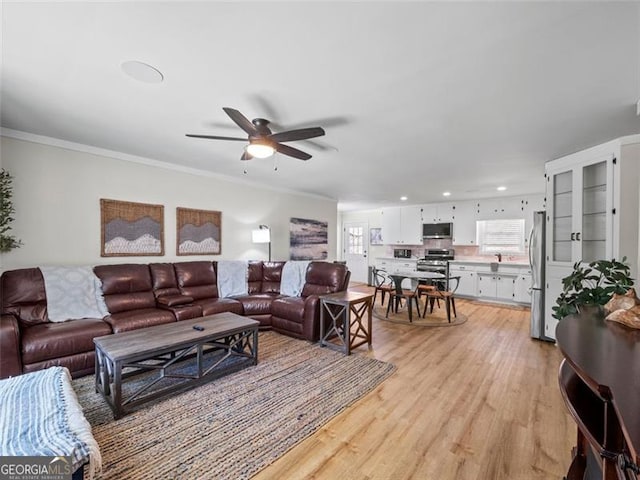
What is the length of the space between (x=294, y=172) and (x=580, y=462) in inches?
167

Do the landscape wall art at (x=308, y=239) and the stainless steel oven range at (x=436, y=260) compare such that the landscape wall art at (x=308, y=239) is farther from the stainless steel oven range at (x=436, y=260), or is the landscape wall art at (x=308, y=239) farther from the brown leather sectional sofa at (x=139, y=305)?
the stainless steel oven range at (x=436, y=260)

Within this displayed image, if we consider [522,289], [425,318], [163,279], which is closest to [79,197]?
[163,279]

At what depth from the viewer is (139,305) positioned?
341 centimetres

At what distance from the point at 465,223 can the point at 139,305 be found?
6861mm

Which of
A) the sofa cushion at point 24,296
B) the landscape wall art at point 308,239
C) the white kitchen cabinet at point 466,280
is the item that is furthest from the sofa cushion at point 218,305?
the white kitchen cabinet at point 466,280

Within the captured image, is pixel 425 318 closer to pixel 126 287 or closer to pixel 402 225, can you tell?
pixel 402 225

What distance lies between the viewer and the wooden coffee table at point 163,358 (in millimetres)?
2105

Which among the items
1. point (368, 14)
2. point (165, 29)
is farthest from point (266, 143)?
→ point (368, 14)

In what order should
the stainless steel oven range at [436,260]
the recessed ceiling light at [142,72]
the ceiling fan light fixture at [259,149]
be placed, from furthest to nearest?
the stainless steel oven range at [436,260] → the ceiling fan light fixture at [259,149] → the recessed ceiling light at [142,72]

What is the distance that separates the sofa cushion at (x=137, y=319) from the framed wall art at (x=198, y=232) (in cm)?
132

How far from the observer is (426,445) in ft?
6.02

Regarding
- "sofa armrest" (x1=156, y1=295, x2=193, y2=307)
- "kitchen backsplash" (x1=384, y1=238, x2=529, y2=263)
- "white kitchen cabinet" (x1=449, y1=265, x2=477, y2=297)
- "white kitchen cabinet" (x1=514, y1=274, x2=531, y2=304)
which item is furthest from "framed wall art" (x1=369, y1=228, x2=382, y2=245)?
"sofa armrest" (x1=156, y1=295, x2=193, y2=307)

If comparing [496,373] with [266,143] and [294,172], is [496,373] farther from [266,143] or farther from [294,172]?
[294,172]

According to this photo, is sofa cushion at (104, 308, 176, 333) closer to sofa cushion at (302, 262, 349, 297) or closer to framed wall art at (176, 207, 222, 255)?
framed wall art at (176, 207, 222, 255)
